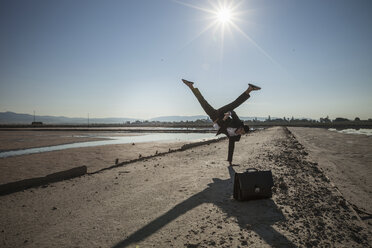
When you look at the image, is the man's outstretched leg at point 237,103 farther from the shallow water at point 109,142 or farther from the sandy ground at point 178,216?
the shallow water at point 109,142

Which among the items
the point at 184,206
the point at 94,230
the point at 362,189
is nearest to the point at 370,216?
the point at 362,189

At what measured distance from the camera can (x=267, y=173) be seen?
4953 millimetres

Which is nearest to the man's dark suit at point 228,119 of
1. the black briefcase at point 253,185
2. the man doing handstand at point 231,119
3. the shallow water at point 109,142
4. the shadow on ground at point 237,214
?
the man doing handstand at point 231,119

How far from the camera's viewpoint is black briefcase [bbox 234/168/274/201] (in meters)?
4.81

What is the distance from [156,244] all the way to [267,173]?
3082mm

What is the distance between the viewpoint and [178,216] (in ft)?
14.4

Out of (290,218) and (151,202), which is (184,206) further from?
(290,218)

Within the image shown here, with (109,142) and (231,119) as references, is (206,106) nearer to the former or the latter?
(231,119)

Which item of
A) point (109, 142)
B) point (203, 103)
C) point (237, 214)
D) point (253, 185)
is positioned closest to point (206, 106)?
point (203, 103)

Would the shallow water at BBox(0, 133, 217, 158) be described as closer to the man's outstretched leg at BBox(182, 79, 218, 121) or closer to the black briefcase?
the man's outstretched leg at BBox(182, 79, 218, 121)

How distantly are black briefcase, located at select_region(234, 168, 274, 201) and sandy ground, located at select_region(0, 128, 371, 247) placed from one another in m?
0.22

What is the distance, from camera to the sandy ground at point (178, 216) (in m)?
3.53

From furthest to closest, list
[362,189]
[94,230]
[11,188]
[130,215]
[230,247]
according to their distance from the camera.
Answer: [362,189], [11,188], [130,215], [94,230], [230,247]

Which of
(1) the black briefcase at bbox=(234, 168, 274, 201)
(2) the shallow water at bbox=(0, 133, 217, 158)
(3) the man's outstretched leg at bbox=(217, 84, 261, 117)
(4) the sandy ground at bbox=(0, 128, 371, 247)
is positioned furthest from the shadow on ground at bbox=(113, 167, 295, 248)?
(2) the shallow water at bbox=(0, 133, 217, 158)
